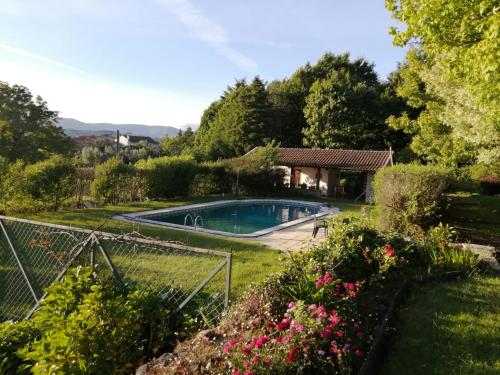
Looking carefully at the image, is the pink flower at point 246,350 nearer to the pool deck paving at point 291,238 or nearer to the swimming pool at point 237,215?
the pool deck paving at point 291,238

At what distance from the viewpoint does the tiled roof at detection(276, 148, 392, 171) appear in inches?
1055

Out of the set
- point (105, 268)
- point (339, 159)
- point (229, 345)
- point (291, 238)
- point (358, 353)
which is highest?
point (339, 159)

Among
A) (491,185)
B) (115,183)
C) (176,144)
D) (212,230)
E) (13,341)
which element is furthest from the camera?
(176,144)

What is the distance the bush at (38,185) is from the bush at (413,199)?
11917 mm

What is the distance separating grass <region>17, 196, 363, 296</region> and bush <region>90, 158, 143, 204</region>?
1088 millimetres

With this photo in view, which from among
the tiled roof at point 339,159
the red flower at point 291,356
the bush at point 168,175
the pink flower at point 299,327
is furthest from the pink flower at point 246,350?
the tiled roof at point 339,159

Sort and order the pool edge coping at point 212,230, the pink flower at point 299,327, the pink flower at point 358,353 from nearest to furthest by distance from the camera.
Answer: the pink flower at point 299,327 < the pink flower at point 358,353 < the pool edge coping at point 212,230

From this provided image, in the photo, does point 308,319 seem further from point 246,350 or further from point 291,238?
point 291,238

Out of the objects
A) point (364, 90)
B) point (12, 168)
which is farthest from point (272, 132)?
point (12, 168)

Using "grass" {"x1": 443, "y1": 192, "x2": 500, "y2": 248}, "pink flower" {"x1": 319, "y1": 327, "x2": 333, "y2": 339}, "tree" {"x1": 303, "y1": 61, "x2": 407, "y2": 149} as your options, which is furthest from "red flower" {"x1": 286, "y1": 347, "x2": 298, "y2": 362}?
"tree" {"x1": 303, "y1": 61, "x2": 407, "y2": 149}

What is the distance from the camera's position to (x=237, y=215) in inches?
759

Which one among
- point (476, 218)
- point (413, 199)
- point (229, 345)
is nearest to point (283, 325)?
point (229, 345)

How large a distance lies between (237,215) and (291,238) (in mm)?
7691

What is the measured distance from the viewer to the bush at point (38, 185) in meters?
13.0
